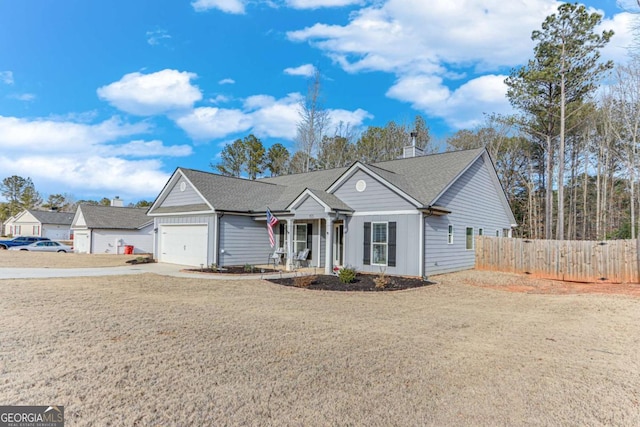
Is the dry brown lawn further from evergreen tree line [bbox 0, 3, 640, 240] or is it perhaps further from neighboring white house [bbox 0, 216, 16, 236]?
neighboring white house [bbox 0, 216, 16, 236]

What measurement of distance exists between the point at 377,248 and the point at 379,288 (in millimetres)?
3273

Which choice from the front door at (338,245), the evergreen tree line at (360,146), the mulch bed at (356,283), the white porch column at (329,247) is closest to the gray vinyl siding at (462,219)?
the mulch bed at (356,283)

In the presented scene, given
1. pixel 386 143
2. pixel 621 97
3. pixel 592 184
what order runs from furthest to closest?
pixel 386 143, pixel 592 184, pixel 621 97

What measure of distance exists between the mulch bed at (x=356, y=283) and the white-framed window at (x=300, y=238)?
4.09 m

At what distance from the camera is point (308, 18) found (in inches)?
674

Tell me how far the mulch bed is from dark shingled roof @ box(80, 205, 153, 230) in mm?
21845

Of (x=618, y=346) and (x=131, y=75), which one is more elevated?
(x=131, y=75)

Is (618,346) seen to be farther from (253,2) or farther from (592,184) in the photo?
(592,184)

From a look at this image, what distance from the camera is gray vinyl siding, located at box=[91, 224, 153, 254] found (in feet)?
92.4

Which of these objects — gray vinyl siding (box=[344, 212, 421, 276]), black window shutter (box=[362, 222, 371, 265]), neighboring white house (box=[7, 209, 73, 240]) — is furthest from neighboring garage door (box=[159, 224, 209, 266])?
neighboring white house (box=[7, 209, 73, 240])

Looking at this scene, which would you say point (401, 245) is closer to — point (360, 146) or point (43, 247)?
point (360, 146)

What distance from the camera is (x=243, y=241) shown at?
56.5ft

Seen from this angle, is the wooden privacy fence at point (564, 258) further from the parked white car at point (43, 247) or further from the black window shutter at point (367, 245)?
the parked white car at point (43, 247)

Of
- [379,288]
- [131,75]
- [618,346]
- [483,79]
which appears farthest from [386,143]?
[618,346]
